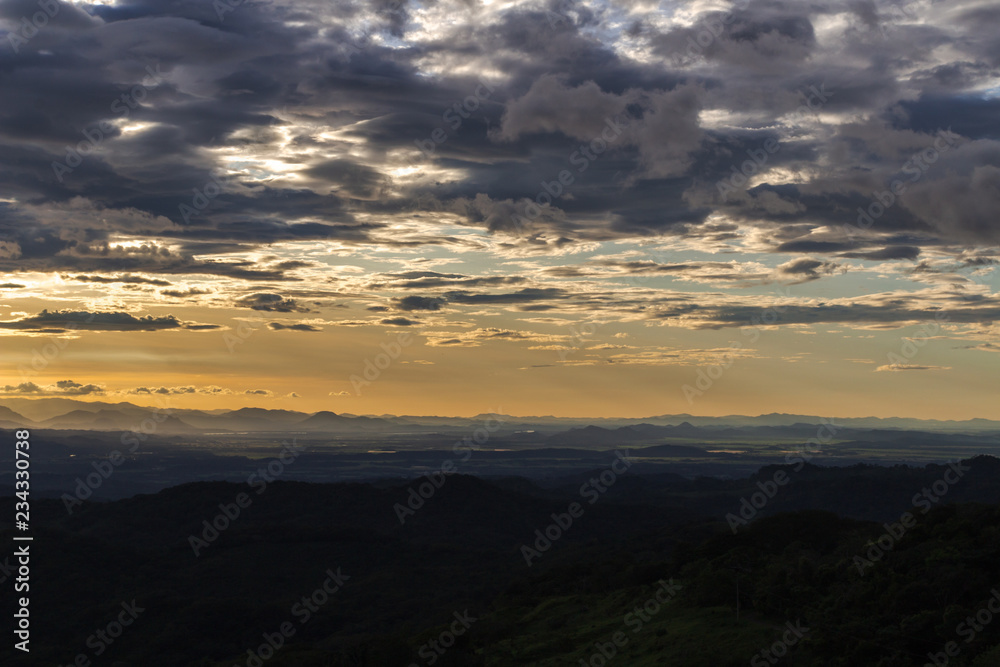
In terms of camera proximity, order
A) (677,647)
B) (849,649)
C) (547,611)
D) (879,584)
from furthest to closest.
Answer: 1. (547,611)
2. (677,647)
3. (879,584)
4. (849,649)

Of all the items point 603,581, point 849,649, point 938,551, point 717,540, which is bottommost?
point 603,581

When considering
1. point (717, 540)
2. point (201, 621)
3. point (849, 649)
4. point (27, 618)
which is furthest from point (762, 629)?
point (27, 618)

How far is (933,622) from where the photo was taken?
181 feet

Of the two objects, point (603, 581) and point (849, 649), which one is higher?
point (849, 649)

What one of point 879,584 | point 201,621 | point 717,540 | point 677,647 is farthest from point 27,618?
point 879,584

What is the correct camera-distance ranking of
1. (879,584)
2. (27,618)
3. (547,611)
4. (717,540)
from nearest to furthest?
1. (879,584)
2. (547,611)
3. (717,540)
4. (27,618)

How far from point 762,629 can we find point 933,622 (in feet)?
48.9

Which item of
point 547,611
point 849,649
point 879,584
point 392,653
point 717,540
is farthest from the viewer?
point 717,540

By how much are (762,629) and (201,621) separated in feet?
442

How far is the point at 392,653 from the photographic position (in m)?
73.1

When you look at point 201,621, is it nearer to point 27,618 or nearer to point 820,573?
point 27,618

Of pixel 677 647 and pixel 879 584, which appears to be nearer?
pixel 879 584

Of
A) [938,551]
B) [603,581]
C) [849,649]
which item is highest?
[938,551]

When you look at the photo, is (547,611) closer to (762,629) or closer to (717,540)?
(717,540)
